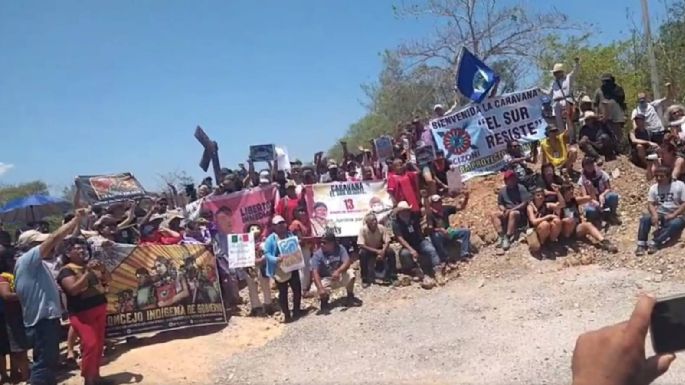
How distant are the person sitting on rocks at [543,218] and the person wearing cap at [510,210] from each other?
0.23 meters

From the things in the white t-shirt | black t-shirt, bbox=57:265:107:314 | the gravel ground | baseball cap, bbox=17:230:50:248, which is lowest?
the gravel ground

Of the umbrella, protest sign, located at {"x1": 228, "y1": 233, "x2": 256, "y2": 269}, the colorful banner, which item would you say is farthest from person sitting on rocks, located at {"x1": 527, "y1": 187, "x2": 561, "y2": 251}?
the umbrella

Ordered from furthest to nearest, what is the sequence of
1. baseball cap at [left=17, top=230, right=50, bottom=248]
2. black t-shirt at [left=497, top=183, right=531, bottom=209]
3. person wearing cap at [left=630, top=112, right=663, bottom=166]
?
person wearing cap at [left=630, top=112, right=663, bottom=166] < black t-shirt at [left=497, top=183, right=531, bottom=209] < baseball cap at [left=17, top=230, right=50, bottom=248]

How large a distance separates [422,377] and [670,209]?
5.51 meters

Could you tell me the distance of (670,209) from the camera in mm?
9695

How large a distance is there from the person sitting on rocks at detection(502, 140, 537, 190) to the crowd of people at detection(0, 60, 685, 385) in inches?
1.3

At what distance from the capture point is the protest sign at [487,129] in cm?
1366

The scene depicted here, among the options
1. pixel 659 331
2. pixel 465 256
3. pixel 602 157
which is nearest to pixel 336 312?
pixel 465 256

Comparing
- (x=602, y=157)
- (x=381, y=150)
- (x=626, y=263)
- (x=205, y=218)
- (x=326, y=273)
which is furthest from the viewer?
(x=381, y=150)

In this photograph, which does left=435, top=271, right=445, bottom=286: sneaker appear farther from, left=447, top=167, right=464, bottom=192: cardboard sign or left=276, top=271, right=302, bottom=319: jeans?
left=447, top=167, right=464, bottom=192: cardboard sign

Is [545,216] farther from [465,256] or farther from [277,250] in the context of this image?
[277,250]

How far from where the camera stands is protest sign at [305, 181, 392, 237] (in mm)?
12086

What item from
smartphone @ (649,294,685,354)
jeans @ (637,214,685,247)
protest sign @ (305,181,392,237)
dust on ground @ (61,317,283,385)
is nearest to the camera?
smartphone @ (649,294,685,354)

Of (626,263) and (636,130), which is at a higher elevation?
(636,130)
